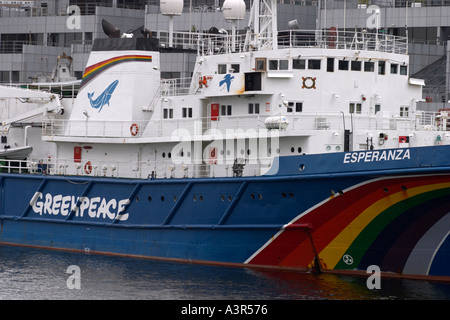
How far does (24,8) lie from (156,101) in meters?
25.7

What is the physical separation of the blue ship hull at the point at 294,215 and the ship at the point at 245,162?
0.03m

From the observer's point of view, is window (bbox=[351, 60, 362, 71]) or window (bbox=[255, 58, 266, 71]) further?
window (bbox=[351, 60, 362, 71])

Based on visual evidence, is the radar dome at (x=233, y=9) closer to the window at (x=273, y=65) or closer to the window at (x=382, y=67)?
the window at (x=273, y=65)

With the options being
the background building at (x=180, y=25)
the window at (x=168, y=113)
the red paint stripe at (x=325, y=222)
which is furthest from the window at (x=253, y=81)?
the background building at (x=180, y=25)

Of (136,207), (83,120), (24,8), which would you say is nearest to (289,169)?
(136,207)

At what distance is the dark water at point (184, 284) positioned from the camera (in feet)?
71.0

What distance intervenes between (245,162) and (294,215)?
2.30 m

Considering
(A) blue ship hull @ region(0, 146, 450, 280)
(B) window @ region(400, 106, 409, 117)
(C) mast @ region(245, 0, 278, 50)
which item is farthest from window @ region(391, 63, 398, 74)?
(A) blue ship hull @ region(0, 146, 450, 280)

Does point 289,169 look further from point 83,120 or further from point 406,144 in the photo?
point 83,120

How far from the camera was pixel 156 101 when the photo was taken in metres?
27.8

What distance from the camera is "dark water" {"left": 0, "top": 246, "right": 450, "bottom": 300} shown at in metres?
21.6

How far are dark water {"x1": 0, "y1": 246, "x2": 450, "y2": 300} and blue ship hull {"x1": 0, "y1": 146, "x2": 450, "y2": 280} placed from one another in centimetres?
46

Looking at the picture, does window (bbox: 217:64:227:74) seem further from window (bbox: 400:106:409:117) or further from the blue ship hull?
window (bbox: 400:106:409:117)

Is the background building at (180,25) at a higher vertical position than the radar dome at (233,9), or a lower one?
higher
